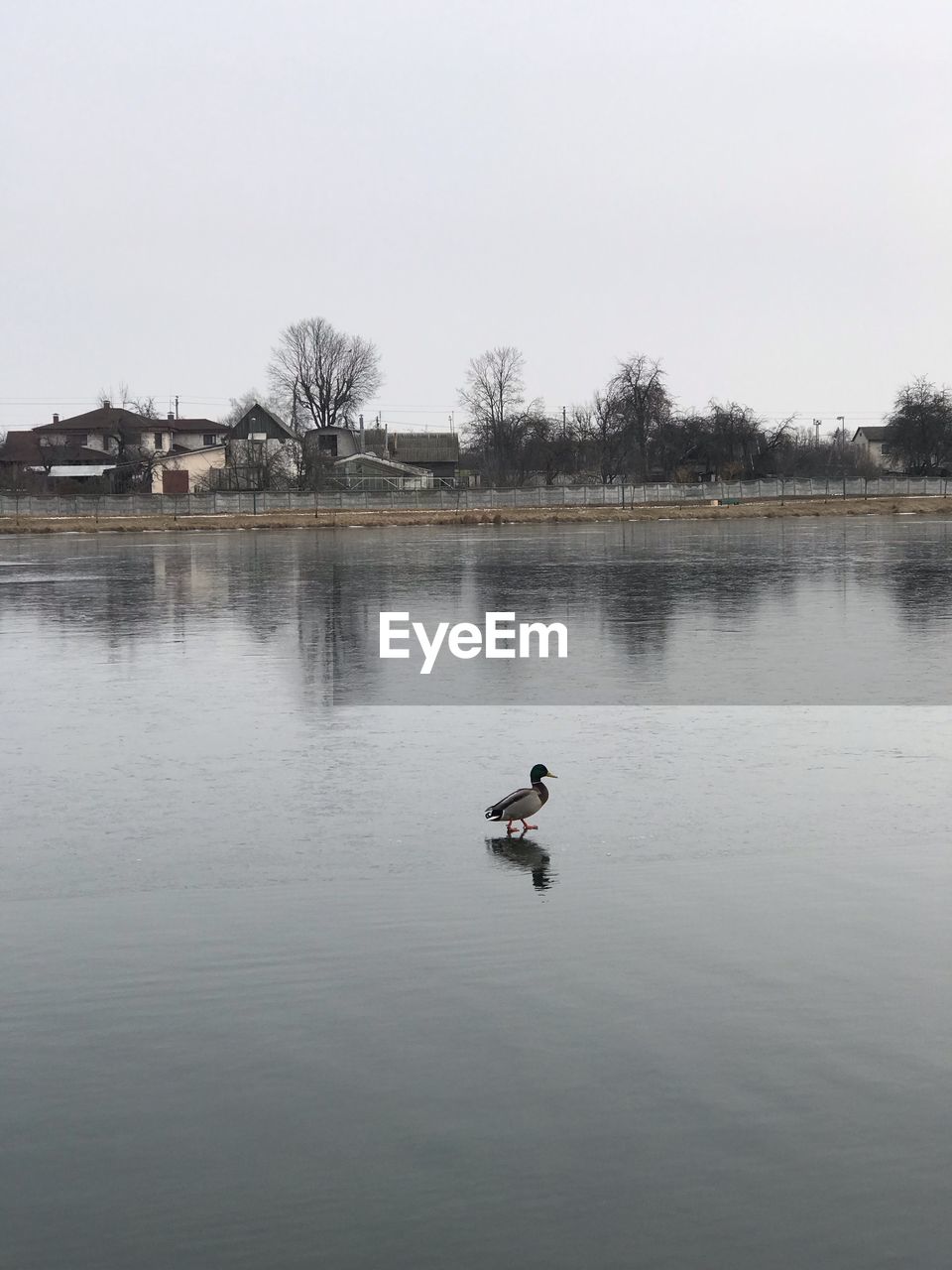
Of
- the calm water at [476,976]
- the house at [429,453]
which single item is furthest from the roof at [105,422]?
the calm water at [476,976]

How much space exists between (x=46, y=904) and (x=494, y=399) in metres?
131

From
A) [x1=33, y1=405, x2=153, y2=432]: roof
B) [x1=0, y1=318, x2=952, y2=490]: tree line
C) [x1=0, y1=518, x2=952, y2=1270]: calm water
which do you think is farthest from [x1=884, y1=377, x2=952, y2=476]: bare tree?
[x1=0, y1=518, x2=952, y2=1270]: calm water

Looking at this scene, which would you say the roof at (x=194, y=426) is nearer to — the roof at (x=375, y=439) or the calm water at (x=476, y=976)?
the roof at (x=375, y=439)

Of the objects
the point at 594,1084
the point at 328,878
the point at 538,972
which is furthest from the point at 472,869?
the point at 594,1084

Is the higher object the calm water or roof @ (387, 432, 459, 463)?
roof @ (387, 432, 459, 463)

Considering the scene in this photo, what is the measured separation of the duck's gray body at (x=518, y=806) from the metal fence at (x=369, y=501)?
77.2m

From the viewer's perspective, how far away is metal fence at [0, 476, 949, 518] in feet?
290

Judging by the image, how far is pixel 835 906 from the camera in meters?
7.64

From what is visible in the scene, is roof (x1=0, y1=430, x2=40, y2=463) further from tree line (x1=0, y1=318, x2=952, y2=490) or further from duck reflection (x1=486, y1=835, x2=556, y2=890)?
duck reflection (x1=486, y1=835, x2=556, y2=890)

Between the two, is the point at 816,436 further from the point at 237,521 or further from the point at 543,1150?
the point at 543,1150

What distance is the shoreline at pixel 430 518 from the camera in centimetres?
7344

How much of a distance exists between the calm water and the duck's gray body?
0.18m

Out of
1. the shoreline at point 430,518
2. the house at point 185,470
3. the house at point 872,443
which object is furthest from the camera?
the house at point 872,443

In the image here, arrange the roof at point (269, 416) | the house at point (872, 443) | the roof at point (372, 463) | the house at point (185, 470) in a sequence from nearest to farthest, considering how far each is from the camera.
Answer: the house at point (185, 470) < the roof at point (372, 463) < the roof at point (269, 416) < the house at point (872, 443)
